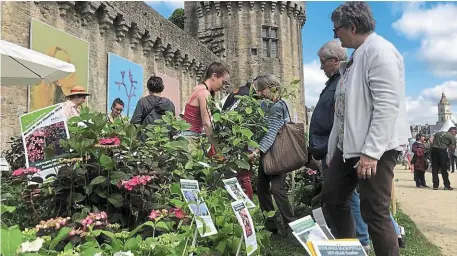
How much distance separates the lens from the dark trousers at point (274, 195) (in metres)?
4.15

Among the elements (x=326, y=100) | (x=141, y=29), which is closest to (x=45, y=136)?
(x=326, y=100)

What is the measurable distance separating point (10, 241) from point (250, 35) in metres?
25.4

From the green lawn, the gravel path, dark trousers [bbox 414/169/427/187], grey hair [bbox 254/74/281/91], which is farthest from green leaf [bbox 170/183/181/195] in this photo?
dark trousers [bbox 414/169/427/187]

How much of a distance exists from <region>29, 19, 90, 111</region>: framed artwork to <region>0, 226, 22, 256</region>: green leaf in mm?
8339

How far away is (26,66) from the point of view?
5.59 meters

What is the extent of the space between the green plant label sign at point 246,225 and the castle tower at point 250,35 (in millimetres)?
23511

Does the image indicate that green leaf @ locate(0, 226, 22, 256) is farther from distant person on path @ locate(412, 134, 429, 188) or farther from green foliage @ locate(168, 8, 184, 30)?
green foliage @ locate(168, 8, 184, 30)

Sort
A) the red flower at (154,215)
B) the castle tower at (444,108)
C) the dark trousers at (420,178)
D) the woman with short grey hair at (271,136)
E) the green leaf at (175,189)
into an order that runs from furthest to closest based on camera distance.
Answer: the castle tower at (444,108)
the dark trousers at (420,178)
the woman with short grey hair at (271,136)
the green leaf at (175,189)
the red flower at (154,215)

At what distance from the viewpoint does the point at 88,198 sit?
2.59m

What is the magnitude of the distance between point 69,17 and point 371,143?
34.4 ft

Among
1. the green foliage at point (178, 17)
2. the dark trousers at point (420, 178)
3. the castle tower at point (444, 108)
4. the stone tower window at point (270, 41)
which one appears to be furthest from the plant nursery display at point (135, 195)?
the castle tower at point (444, 108)

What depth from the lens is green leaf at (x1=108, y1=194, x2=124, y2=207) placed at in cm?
249

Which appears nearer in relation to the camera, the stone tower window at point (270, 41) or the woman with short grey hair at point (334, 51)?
the woman with short grey hair at point (334, 51)

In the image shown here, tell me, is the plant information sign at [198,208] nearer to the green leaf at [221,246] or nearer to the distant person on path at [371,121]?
the green leaf at [221,246]
